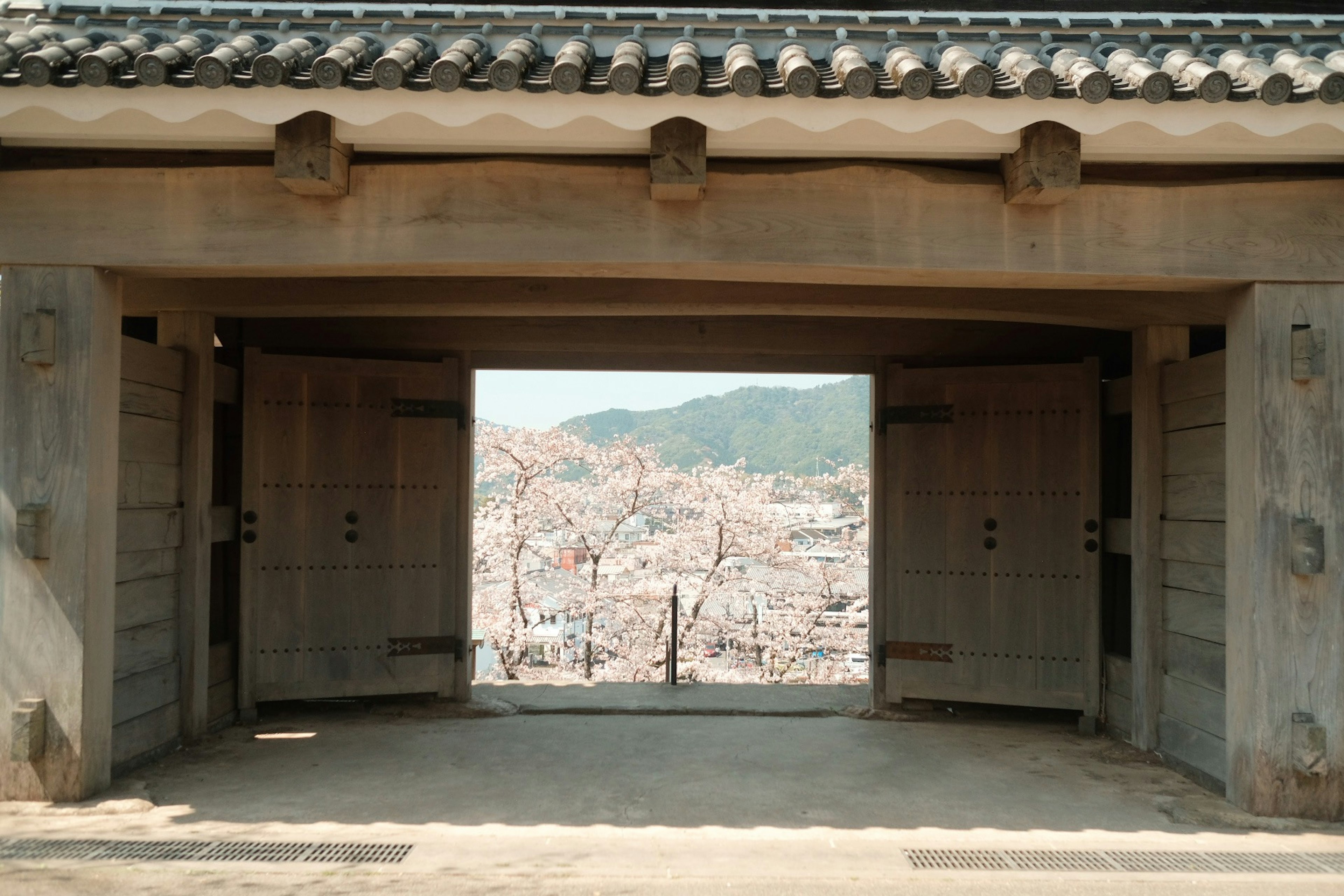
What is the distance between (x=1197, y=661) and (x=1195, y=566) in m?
0.42

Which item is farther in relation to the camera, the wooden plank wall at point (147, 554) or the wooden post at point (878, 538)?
the wooden post at point (878, 538)

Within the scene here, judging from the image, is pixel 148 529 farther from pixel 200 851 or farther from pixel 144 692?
pixel 200 851

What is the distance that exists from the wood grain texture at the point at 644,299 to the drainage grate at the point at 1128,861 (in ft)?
7.48

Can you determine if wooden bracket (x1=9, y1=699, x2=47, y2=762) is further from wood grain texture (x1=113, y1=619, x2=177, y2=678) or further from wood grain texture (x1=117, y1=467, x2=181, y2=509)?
wood grain texture (x1=117, y1=467, x2=181, y2=509)

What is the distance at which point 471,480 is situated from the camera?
5707 millimetres

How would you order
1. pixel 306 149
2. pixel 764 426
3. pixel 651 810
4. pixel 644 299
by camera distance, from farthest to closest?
pixel 764 426
pixel 644 299
pixel 651 810
pixel 306 149

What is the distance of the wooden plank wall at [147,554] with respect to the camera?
397cm

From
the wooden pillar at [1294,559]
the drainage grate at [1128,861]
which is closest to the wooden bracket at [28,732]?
the drainage grate at [1128,861]

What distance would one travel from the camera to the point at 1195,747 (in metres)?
4.07

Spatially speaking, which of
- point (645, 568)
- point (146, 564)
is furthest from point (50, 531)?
point (645, 568)

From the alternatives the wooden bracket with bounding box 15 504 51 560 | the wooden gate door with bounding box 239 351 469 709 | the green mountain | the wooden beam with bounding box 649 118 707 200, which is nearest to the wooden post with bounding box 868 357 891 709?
the wooden gate door with bounding box 239 351 469 709

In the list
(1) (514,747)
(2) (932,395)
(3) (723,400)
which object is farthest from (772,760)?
(3) (723,400)

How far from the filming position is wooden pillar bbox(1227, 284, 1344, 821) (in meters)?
3.39

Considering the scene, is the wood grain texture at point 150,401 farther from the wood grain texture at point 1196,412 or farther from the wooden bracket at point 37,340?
the wood grain texture at point 1196,412
